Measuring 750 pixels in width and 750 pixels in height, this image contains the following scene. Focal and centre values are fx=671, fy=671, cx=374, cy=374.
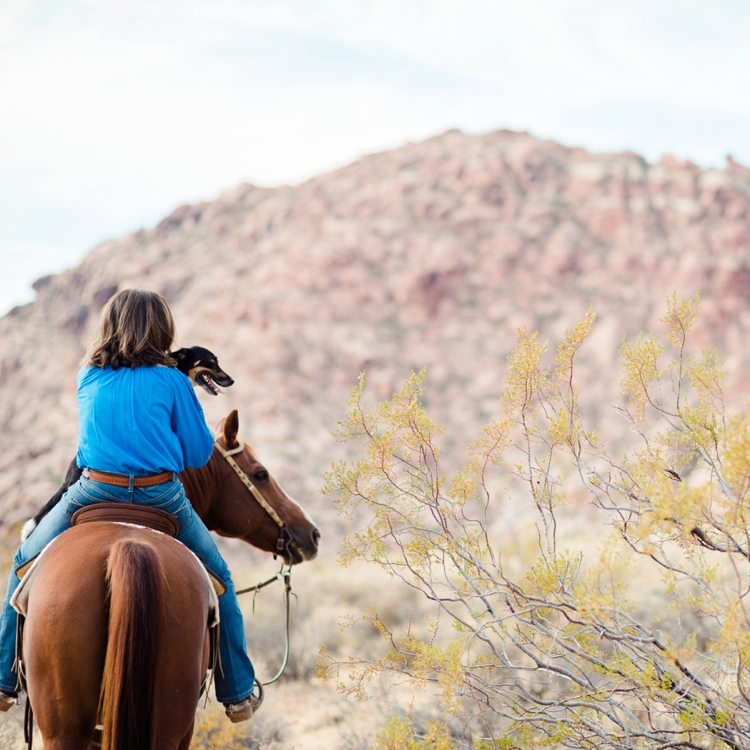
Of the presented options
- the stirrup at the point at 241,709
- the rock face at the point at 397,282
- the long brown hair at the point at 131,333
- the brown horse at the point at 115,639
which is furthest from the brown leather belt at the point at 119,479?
the rock face at the point at 397,282

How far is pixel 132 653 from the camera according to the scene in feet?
6.68

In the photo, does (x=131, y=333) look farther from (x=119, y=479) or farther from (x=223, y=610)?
(x=223, y=610)

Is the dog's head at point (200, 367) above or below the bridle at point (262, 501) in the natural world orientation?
above

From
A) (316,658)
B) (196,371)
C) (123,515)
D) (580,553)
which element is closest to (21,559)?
(123,515)

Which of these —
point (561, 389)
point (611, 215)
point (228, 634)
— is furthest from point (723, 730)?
point (611, 215)

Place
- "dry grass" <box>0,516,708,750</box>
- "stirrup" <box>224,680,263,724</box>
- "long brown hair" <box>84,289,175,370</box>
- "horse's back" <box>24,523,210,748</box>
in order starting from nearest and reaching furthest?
"horse's back" <box>24,523,210,748</box> < "long brown hair" <box>84,289,175,370</box> < "stirrup" <box>224,680,263,724</box> < "dry grass" <box>0,516,708,750</box>

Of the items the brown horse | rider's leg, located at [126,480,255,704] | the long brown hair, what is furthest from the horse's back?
the long brown hair

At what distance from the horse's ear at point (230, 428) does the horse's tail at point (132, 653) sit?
4.51ft

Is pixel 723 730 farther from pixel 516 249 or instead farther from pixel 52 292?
pixel 52 292

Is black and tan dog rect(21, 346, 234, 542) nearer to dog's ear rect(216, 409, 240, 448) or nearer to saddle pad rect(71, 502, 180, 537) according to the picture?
dog's ear rect(216, 409, 240, 448)

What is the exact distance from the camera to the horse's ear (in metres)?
3.52

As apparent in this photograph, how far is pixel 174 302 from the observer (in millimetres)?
28812

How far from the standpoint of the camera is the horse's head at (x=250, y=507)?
11.9 feet

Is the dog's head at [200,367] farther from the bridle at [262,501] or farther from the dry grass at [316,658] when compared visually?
the dry grass at [316,658]
